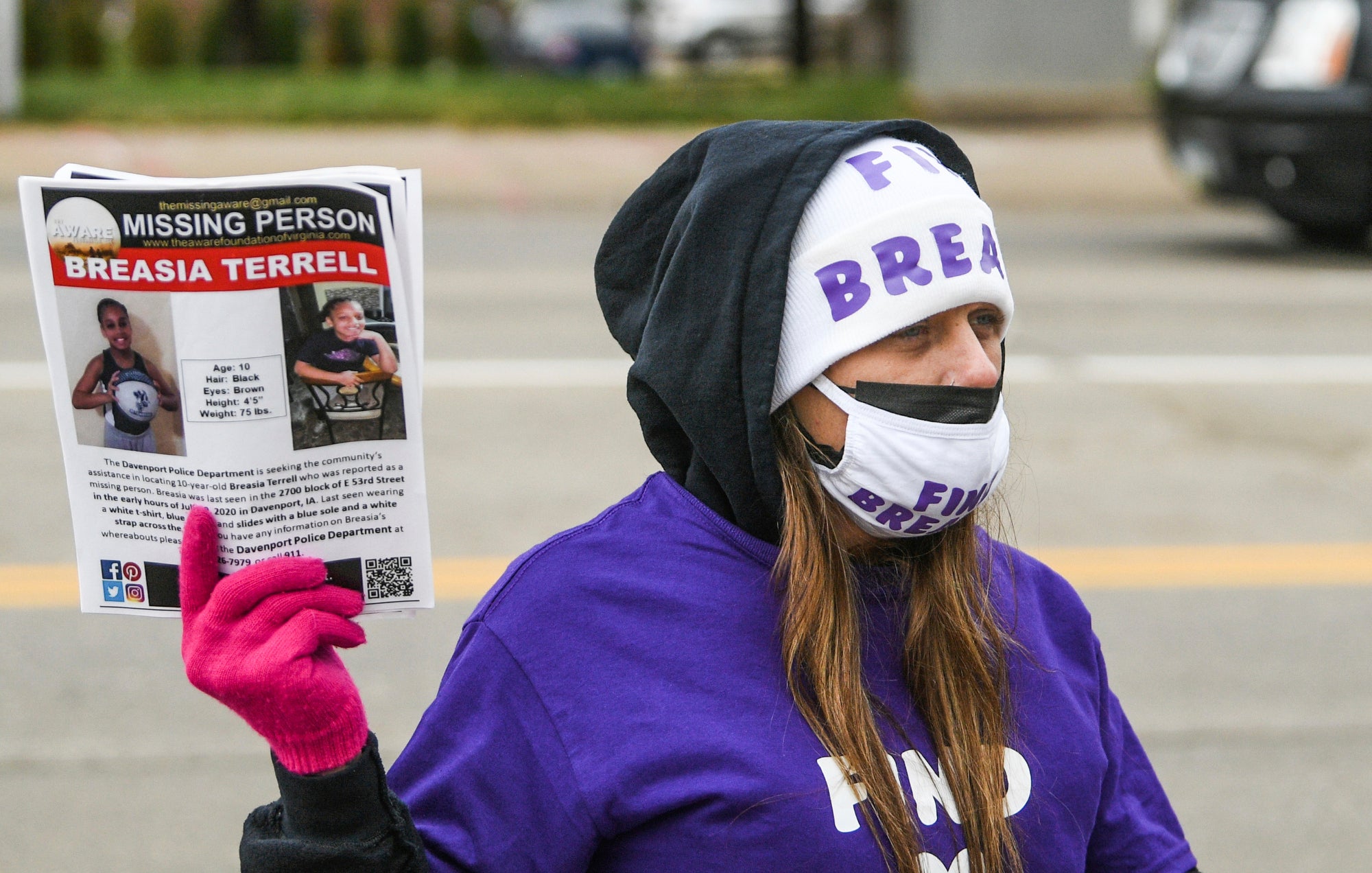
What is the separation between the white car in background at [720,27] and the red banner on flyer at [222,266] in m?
27.1

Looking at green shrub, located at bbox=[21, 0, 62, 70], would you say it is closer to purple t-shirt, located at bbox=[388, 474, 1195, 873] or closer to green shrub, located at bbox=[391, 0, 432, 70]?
green shrub, located at bbox=[391, 0, 432, 70]

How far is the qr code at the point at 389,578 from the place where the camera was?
154 centimetres

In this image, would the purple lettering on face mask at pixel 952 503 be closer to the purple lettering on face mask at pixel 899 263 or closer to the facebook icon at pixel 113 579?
the purple lettering on face mask at pixel 899 263

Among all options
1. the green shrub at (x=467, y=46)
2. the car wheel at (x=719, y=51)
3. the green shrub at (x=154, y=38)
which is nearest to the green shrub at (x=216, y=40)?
the green shrub at (x=154, y=38)

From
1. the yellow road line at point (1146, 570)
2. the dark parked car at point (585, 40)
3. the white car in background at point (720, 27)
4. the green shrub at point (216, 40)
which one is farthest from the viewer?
the white car in background at point (720, 27)

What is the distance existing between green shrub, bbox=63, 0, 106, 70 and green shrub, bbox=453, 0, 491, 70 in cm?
517

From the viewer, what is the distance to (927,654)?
5.63 feet

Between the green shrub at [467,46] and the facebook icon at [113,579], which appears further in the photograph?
the green shrub at [467,46]

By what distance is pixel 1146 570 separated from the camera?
5.39 m

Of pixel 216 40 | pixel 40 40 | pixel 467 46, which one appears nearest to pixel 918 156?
pixel 40 40

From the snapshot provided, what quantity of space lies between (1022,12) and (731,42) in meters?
11.0

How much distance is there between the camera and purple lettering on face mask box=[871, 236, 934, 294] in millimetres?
1666

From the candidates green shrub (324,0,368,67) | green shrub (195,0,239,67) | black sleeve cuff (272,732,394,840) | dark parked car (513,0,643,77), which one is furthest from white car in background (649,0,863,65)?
black sleeve cuff (272,732,394,840)

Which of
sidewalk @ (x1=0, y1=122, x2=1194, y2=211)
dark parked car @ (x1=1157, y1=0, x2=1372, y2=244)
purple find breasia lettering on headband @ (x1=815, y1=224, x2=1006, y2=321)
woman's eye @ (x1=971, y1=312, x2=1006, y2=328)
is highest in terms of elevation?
purple find breasia lettering on headband @ (x1=815, y1=224, x2=1006, y2=321)
